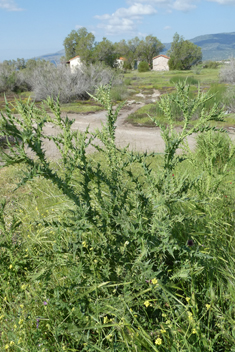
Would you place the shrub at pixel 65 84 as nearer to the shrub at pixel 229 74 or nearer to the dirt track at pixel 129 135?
the dirt track at pixel 129 135

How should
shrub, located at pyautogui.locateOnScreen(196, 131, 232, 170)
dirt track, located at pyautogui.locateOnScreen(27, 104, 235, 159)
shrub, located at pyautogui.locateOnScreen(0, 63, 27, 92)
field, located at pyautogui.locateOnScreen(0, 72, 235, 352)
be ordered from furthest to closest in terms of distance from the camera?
shrub, located at pyautogui.locateOnScreen(0, 63, 27, 92) → dirt track, located at pyautogui.locateOnScreen(27, 104, 235, 159) → shrub, located at pyautogui.locateOnScreen(196, 131, 232, 170) → field, located at pyautogui.locateOnScreen(0, 72, 235, 352)

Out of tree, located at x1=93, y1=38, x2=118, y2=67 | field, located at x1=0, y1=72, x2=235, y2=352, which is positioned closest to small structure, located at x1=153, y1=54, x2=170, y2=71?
tree, located at x1=93, y1=38, x2=118, y2=67

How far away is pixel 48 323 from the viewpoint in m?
1.46

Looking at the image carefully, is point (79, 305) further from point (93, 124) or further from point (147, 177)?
point (93, 124)

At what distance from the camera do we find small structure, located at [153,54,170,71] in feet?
158

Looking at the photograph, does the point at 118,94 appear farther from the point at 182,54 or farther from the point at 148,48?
the point at 148,48

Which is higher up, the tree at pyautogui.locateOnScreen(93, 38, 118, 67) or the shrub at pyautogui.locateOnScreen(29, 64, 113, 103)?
the tree at pyautogui.locateOnScreen(93, 38, 118, 67)

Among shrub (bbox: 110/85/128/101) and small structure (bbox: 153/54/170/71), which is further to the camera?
small structure (bbox: 153/54/170/71)

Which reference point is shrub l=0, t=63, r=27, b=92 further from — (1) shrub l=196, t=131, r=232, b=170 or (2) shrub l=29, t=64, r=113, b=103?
(1) shrub l=196, t=131, r=232, b=170

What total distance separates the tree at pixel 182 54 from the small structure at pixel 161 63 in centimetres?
391

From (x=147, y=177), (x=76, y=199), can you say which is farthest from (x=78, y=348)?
(x=147, y=177)

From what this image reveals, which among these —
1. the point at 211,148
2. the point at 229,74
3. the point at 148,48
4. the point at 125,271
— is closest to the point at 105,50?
the point at 229,74

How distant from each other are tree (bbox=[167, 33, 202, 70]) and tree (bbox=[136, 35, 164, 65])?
10079 mm

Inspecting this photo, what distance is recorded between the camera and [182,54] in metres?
42.2
